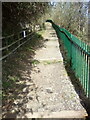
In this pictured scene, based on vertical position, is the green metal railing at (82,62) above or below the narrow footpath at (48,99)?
above

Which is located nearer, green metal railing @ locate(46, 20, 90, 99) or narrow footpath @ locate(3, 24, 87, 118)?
narrow footpath @ locate(3, 24, 87, 118)

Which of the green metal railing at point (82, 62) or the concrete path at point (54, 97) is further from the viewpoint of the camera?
the green metal railing at point (82, 62)

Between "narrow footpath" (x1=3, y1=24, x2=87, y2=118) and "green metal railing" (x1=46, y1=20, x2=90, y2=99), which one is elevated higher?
"green metal railing" (x1=46, y1=20, x2=90, y2=99)

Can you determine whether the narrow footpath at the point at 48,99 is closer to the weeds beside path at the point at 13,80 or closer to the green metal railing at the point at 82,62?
the weeds beside path at the point at 13,80

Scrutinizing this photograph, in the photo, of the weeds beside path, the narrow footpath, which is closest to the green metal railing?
the narrow footpath

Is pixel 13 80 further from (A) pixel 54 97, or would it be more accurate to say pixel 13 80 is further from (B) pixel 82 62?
(B) pixel 82 62

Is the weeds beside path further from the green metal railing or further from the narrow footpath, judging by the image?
the green metal railing

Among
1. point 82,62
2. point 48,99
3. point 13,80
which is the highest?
point 82,62

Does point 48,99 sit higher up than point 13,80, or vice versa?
point 13,80

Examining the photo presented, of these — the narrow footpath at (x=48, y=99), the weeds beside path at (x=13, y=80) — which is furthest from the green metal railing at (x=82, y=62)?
the weeds beside path at (x=13, y=80)

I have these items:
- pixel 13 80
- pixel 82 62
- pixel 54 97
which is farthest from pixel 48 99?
pixel 13 80

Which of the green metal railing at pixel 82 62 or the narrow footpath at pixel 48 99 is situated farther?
the green metal railing at pixel 82 62

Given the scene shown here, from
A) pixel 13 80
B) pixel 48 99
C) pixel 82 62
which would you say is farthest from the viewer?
→ pixel 13 80

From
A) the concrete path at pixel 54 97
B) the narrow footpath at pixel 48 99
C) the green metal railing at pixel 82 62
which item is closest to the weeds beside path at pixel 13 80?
the narrow footpath at pixel 48 99
